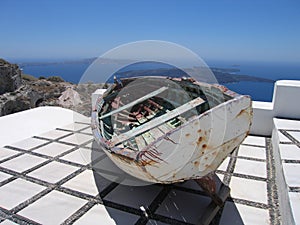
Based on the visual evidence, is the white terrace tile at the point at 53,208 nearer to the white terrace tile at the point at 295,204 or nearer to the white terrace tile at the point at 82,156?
the white terrace tile at the point at 82,156

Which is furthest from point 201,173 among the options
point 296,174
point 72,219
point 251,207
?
point 72,219

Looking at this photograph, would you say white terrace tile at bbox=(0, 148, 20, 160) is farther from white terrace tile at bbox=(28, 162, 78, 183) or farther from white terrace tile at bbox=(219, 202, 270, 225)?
white terrace tile at bbox=(219, 202, 270, 225)

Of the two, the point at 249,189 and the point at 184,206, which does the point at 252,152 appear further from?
the point at 184,206

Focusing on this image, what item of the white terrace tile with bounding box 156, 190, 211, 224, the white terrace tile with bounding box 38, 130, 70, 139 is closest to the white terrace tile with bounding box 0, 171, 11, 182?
the white terrace tile with bounding box 38, 130, 70, 139

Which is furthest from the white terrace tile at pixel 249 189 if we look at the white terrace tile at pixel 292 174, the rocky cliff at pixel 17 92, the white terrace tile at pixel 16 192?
the rocky cliff at pixel 17 92

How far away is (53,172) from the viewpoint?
86.7 inches

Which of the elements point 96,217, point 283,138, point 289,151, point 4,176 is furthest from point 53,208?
point 283,138

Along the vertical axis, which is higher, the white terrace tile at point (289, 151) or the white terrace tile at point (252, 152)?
the white terrace tile at point (289, 151)

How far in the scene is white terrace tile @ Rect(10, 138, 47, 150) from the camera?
278cm

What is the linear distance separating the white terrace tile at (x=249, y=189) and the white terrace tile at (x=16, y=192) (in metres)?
1.57

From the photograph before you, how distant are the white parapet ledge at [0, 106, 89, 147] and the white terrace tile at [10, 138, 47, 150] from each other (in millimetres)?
124

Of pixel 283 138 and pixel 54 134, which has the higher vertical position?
pixel 283 138

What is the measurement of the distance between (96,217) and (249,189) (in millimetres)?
1214

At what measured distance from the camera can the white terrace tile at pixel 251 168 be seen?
7.09 feet
